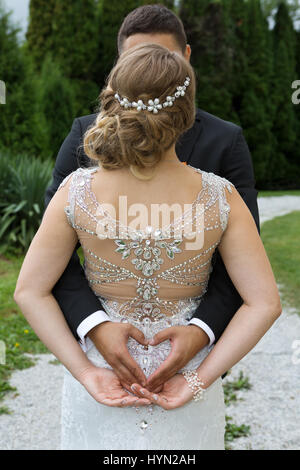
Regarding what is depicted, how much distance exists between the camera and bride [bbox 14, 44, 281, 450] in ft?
5.02

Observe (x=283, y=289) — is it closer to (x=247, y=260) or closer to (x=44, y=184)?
(x=44, y=184)

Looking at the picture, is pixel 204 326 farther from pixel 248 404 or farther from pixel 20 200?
pixel 20 200

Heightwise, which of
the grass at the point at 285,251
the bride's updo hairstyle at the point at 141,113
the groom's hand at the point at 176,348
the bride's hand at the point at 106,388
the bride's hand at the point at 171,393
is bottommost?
the grass at the point at 285,251

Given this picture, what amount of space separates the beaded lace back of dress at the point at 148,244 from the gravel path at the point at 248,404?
218 centimetres

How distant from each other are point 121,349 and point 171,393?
0.22 metres

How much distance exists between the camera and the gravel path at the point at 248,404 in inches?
140

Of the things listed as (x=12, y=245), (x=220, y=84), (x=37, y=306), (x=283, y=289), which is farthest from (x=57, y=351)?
(x=220, y=84)

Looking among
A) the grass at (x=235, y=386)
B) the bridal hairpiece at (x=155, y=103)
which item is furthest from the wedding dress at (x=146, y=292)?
the grass at (x=235, y=386)

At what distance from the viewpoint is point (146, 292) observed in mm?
1690

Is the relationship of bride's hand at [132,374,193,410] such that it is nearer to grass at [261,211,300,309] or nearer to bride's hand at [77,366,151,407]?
bride's hand at [77,366,151,407]

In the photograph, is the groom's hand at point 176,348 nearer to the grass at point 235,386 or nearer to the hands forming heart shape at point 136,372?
the hands forming heart shape at point 136,372

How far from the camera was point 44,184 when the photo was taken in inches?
314

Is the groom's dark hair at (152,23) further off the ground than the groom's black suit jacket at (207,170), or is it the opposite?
the groom's dark hair at (152,23)

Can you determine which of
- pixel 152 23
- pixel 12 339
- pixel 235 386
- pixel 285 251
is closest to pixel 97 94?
pixel 285 251
